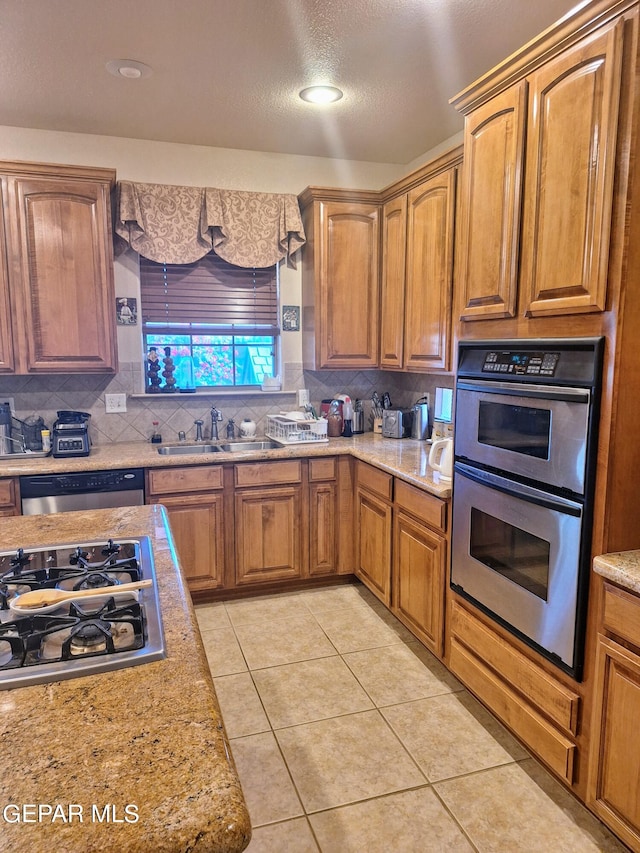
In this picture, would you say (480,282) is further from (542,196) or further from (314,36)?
(314,36)

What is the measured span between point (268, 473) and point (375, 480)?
24.8 inches

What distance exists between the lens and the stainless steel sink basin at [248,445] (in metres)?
3.71

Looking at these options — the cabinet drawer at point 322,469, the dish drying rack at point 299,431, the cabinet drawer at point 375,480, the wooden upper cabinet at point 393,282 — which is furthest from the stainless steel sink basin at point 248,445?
the wooden upper cabinet at point 393,282

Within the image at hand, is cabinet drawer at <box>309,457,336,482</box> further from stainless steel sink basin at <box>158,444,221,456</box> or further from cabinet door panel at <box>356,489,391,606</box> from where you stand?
stainless steel sink basin at <box>158,444,221,456</box>

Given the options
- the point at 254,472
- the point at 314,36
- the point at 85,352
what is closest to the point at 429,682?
the point at 254,472

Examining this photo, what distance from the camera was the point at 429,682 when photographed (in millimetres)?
2641

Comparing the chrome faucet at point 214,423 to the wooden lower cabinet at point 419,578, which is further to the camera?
the chrome faucet at point 214,423

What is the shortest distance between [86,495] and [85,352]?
810 mm

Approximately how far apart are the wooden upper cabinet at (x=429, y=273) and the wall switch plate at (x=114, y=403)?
1.78 m

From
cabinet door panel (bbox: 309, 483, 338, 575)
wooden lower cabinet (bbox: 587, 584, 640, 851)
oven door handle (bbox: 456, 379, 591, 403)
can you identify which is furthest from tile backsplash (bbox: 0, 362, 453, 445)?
wooden lower cabinet (bbox: 587, 584, 640, 851)

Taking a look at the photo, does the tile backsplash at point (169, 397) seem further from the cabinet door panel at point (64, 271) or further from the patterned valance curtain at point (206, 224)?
the patterned valance curtain at point (206, 224)

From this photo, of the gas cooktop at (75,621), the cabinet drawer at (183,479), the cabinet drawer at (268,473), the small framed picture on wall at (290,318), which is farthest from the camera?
the small framed picture on wall at (290,318)

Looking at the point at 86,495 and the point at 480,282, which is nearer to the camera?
the point at 480,282

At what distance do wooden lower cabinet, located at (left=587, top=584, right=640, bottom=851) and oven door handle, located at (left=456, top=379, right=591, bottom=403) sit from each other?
1.82 ft
